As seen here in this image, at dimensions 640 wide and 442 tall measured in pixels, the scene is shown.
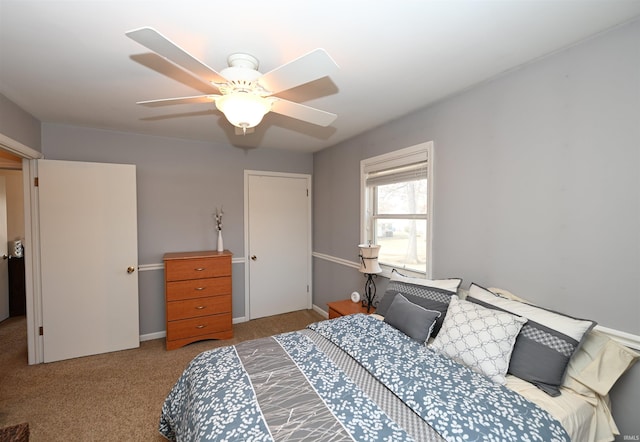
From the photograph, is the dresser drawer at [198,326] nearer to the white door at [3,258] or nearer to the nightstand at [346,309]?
the nightstand at [346,309]

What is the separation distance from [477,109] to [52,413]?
386cm

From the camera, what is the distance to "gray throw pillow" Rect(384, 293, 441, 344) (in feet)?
6.07

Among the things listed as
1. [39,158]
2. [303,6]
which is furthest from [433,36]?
[39,158]

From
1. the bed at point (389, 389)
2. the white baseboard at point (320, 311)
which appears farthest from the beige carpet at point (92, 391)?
the white baseboard at point (320, 311)

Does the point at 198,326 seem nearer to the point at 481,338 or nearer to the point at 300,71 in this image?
the point at 481,338

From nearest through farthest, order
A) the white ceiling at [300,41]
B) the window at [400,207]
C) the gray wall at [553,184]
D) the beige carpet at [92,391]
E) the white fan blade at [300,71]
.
Result: the white fan blade at [300,71], the white ceiling at [300,41], the gray wall at [553,184], the beige carpet at [92,391], the window at [400,207]

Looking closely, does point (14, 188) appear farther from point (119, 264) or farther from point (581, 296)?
point (581, 296)

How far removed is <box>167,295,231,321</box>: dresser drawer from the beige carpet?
35cm

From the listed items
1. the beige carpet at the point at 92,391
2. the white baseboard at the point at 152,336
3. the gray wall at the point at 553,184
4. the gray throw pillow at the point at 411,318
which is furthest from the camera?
the white baseboard at the point at 152,336

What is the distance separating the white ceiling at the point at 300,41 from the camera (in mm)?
1305

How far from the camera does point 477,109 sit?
82.6 inches

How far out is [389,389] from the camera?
137 cm

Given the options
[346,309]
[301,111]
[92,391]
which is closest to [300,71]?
[301,111]

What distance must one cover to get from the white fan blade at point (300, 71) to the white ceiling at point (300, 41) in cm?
26
